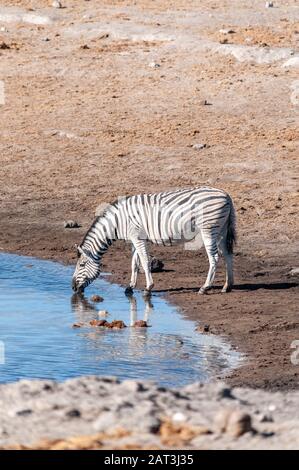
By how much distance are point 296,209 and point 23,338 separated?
697cm

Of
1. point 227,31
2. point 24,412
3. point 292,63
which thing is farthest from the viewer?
point 227,31

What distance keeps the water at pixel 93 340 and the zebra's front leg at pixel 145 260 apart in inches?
6.0

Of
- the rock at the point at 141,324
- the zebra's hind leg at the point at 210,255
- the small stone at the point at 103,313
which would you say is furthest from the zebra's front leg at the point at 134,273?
the rock at the point at 141,324

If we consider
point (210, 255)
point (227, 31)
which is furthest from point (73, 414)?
point (227, 31)

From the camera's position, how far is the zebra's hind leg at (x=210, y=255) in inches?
625

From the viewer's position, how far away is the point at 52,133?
2305 cm

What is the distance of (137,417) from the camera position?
774 cm

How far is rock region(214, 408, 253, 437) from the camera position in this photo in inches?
Result: 293

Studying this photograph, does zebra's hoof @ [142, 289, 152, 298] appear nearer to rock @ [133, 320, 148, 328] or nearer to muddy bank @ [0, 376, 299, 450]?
rock @ [133, 320, 148, 328]

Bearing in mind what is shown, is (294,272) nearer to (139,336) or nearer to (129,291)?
(129,291)

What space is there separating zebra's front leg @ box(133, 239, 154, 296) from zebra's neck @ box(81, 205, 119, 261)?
417mm

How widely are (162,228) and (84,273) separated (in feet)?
3.73

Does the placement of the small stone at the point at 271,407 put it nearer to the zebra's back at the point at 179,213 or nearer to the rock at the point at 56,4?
the zebra's back at the point at 179,213
